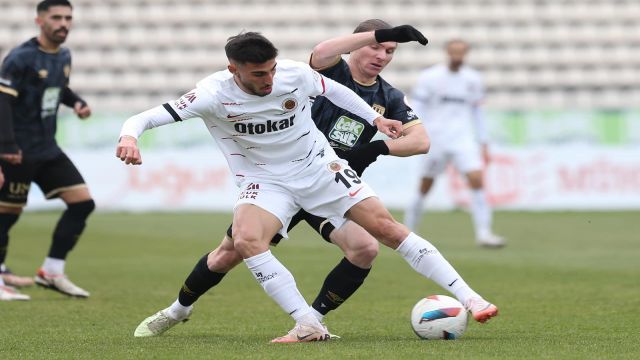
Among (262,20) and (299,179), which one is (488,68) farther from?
(299,179)

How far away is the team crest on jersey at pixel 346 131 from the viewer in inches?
Result: 288

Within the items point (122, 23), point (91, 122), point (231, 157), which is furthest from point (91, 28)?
point (231, 157)

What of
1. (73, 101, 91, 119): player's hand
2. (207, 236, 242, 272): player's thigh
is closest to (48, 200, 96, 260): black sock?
(73, 101, 91, 119): player's hand

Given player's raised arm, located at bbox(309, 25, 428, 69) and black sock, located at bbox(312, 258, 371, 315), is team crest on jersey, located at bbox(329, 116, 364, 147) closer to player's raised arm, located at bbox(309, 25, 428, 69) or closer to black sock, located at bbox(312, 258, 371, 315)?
player's raised arm, located at bbox(309, 25, 428, 69)

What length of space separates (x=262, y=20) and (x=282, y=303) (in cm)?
2865

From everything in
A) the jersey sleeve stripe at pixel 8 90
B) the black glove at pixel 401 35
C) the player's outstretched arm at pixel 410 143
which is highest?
the black glove at pixel 401 35

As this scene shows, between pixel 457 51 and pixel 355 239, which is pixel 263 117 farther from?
pixel 457 51

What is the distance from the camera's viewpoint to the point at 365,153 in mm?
7055

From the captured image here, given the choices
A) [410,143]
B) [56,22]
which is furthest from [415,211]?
[410,143]

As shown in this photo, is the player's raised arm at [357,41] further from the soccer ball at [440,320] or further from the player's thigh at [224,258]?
the soccer ball at [440,320]

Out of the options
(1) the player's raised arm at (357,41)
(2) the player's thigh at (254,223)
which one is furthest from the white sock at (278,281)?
(1) the player's raised arm at (357,41)

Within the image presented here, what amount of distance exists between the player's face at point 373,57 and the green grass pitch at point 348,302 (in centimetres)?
161

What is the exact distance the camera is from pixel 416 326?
673cm

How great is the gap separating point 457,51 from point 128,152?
9546mm
